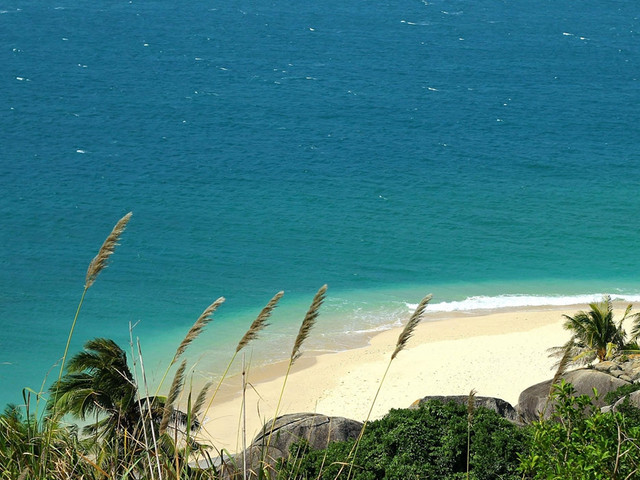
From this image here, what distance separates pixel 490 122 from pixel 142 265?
31341 millimetres

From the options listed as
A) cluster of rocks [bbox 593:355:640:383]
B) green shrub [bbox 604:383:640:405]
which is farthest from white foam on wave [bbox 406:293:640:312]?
green shrub [bbox 604:383:640:405]

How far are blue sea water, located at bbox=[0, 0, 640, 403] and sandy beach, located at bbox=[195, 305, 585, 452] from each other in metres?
2.27

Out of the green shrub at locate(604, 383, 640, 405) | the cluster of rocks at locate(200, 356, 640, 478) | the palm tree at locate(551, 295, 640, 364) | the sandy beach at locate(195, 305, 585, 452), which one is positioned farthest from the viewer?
the sandy beach at locate(195, 305, 585, 452)

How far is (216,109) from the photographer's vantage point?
205 feet

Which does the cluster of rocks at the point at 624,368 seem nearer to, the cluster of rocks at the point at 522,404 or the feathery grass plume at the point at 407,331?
the cluster of rocks at the point at 522,404

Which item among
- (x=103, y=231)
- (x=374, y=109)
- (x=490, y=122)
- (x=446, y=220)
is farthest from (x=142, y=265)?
(x=490, y=122)

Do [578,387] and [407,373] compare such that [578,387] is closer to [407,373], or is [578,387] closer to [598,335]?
[598,335]

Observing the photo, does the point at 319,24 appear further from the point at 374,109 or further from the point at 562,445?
the point at 562,445

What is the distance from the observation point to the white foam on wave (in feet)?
129

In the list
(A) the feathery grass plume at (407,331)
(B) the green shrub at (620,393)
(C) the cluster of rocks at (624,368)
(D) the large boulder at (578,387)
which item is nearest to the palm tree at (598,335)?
(C) the cluster of rocks at (624,368)

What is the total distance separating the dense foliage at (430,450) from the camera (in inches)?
552

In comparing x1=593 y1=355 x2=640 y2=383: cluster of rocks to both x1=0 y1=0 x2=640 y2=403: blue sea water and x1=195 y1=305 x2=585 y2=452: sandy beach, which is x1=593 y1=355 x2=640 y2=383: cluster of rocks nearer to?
x1=195 y1=305 x2=585 y2=452: sandy beach

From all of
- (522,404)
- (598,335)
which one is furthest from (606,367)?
(598,335)

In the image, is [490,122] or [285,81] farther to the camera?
[285,81]
